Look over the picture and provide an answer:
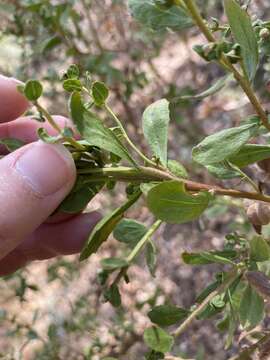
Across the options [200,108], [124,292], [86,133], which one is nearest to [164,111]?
[86,133]

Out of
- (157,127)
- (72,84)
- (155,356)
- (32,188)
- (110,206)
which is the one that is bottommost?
(110,206)

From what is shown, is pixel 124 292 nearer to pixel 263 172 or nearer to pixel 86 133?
pixel 263 172

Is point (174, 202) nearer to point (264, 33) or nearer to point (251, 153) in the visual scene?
point (251, 153)

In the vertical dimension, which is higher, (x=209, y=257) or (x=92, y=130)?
(x=92, y=130)

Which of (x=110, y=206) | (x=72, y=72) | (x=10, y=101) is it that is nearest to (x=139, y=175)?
(x=72, y=72)

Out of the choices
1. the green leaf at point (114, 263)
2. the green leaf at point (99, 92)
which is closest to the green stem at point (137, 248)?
the green leaf at point (114, 263)

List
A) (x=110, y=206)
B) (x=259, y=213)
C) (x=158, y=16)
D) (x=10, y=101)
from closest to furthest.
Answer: (x=158, y=16), (x=259, y=213), (x=10, y=101), (x=110, y=206)

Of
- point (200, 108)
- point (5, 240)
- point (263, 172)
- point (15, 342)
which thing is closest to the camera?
point (263, 172)

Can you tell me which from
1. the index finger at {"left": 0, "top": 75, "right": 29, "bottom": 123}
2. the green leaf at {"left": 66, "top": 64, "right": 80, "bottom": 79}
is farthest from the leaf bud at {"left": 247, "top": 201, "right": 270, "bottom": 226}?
the index finger at {"left": 0, "top": 75, "right": 29, "bottom": 123}
